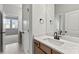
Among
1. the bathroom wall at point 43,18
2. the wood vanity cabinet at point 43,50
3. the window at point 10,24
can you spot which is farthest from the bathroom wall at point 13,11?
the wood vanity cabinet at point 43,50

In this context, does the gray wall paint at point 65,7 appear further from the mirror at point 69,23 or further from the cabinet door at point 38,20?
the cabinet door at point 38,20

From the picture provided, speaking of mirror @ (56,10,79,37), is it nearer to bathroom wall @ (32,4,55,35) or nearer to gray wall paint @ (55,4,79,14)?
gray wall paint @ (55,4,79,14)

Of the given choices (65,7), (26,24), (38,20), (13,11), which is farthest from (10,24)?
(65,7)

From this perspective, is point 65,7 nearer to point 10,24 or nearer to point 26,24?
point 26,24

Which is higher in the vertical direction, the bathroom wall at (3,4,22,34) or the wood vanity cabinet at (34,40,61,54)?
the bathroom wall at (3,4,22,34)

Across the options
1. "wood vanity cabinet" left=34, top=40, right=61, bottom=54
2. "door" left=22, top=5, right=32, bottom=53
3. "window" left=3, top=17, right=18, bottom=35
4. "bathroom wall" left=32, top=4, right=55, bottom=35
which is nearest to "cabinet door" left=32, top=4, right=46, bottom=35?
"bathroom wall" left=32, top=4, right=55, bottom=35

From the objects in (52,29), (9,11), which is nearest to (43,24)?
(52,29)

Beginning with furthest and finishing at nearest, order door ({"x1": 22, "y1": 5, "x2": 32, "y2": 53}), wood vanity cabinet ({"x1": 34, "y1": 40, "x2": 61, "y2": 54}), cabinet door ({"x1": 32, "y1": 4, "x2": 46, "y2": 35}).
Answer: cabinet door ({"x1": 32, "y1": 4, "x2": 46, "y2": 35}) → door ({"x1": 22, "y1": 5, "x2": 32, "y2": 53}) → wood vanity cabinet ({"x1": 34, "y1": 40, "x2": 61, "y2": 54})

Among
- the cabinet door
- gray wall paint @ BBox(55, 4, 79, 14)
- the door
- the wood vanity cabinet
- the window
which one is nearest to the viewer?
the wood vanity cabinet

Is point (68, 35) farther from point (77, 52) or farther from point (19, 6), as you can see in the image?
point (19, 6)

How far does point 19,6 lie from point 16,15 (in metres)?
0.16

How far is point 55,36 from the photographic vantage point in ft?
5.46

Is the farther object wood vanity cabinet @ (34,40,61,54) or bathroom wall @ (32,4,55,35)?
bathroom wall @ (32,4,55,35)

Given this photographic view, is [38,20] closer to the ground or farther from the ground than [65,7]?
closer to the ground
